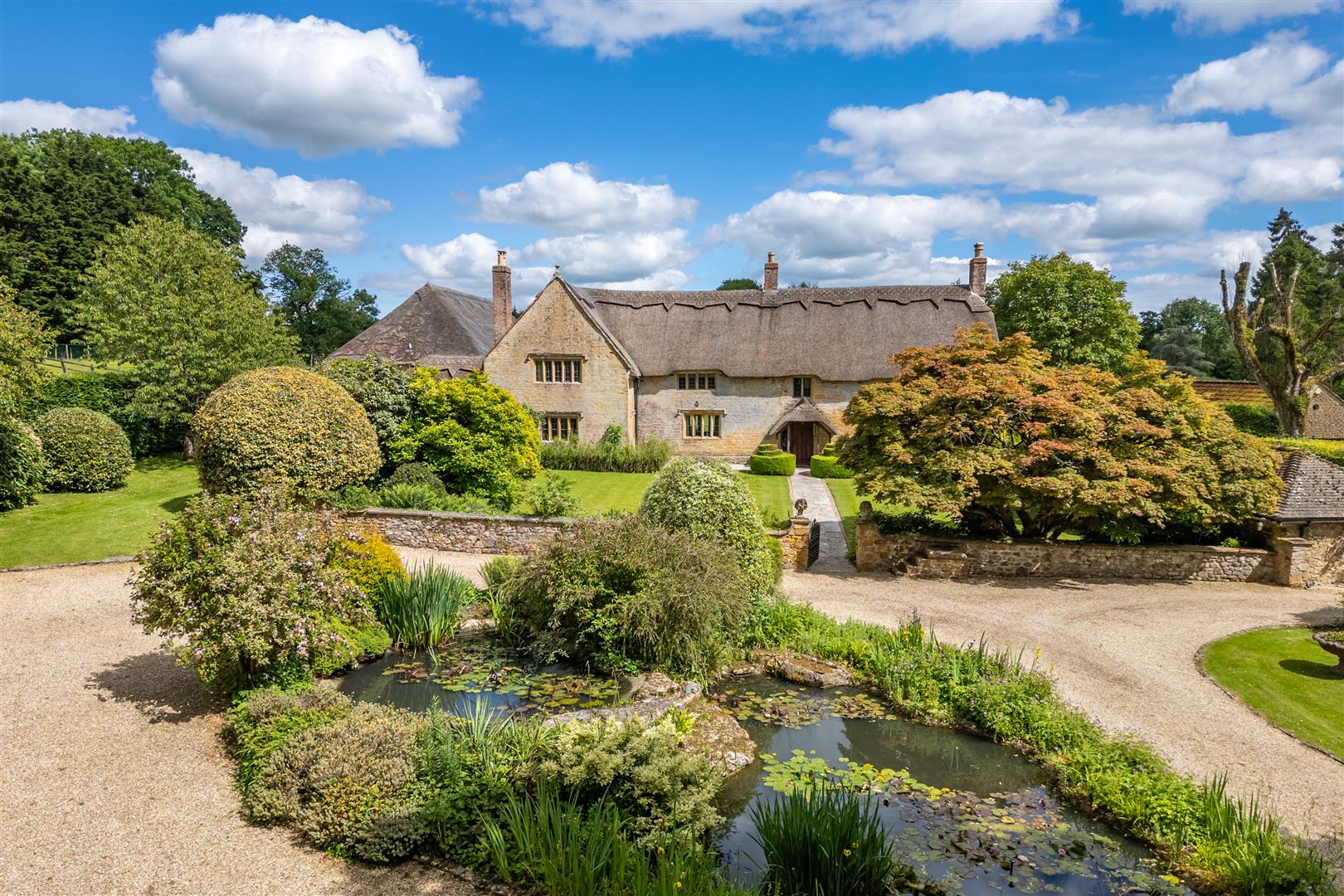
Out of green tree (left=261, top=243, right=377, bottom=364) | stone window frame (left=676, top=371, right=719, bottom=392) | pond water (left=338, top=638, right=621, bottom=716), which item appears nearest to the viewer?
pond water (left=338, top=638, right=621, bottom=716)

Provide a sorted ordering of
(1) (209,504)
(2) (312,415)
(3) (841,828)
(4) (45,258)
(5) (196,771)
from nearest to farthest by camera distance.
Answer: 1. (3) (841,828)
2. (5) (196,771)
3. (1) (209,504)
4. (2) (312,415)
5. (4) (45,258)

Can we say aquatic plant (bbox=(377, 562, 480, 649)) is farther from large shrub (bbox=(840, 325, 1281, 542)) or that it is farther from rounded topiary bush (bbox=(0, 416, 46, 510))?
rounded topiary bush (bbox=(0, 416, 46, 510))

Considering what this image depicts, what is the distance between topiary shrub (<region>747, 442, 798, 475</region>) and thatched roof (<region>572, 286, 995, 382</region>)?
484 cm

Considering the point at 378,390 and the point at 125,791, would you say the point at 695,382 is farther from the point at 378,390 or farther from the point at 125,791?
the point at 125,791

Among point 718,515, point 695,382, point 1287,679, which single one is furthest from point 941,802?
point 695,382

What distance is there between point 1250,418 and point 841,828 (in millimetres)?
38650

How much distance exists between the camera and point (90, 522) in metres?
17.6

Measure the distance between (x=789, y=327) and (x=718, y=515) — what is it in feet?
78.9

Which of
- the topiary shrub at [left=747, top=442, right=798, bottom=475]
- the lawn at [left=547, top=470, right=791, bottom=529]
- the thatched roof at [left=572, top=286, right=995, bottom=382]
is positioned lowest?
the lawn at [left=547, top=470, right=791, bottom=529]

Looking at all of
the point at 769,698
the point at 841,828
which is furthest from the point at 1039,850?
the point at 769,698

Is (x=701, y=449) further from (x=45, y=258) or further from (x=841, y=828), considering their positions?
(x=45, y=258)

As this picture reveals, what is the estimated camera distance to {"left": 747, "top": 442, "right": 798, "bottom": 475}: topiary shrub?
30609mm

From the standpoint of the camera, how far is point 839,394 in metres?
33.8

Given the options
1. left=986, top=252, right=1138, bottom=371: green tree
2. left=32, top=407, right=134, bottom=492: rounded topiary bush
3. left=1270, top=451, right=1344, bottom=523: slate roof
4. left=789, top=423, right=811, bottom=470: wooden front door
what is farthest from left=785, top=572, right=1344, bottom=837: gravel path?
left=986, top=252, right=1138, bottom=371: green tree
